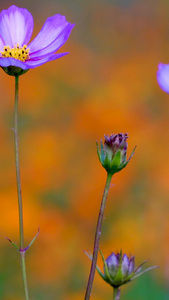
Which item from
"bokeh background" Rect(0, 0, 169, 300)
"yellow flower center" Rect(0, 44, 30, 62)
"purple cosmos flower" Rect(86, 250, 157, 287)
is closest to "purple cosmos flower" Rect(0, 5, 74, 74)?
"yellow flower center" Rect(0, 44, 30, 62)

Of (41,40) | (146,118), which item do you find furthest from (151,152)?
(41,40)

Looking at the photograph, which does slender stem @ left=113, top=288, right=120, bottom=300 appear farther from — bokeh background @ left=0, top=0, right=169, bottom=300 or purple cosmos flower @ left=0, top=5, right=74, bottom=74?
bokeh background @ left=0, top=0, right=169, bottom=300

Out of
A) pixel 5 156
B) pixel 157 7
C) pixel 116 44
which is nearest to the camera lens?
pixel 5 156

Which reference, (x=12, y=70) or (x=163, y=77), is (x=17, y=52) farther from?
(x=163, y=77)

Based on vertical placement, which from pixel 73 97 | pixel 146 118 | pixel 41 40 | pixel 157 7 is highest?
pixel 157 7

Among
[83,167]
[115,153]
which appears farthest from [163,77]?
[83,167]

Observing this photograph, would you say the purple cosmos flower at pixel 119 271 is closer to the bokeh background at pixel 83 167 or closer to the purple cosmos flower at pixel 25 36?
Result: the purple cosmos flower at pixel 25 36

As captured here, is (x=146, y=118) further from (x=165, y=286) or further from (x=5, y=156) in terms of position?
(x=165, y=286)
